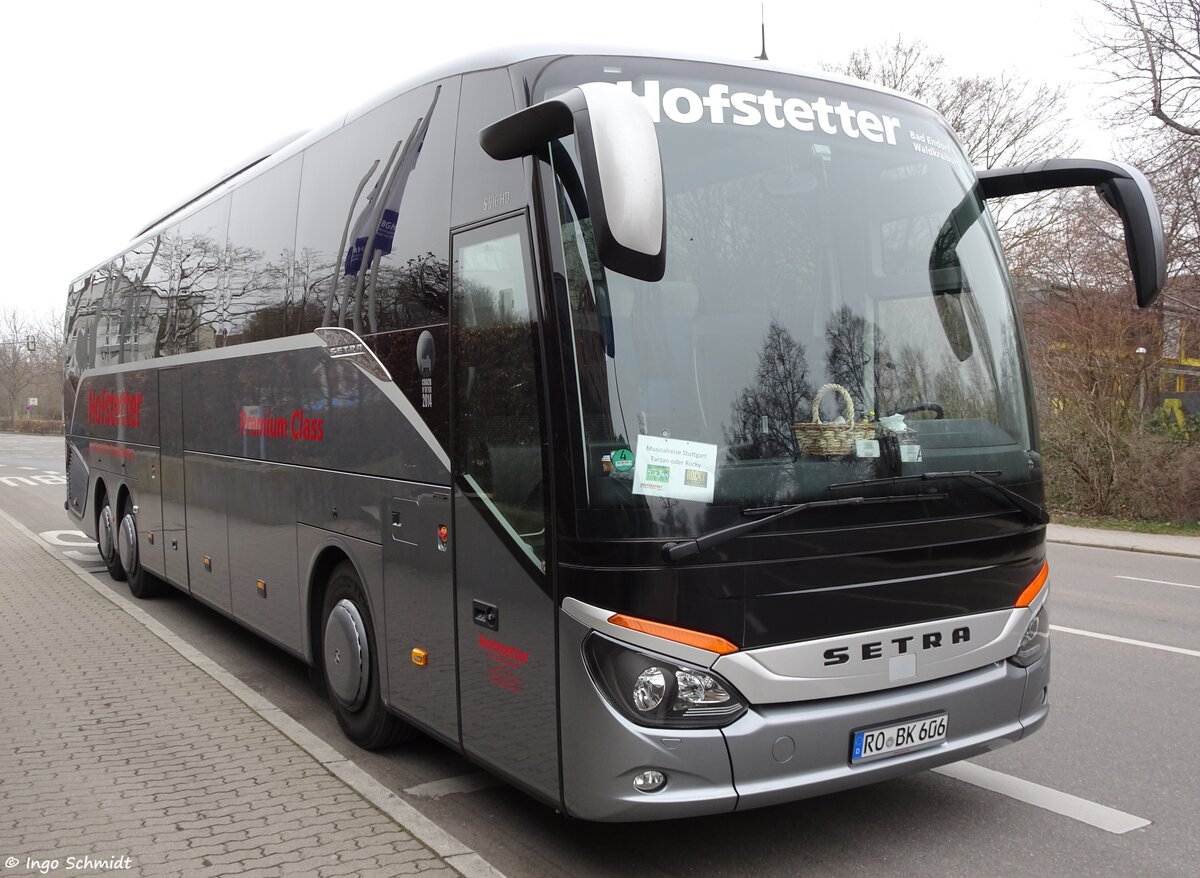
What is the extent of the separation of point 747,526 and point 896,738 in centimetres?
103

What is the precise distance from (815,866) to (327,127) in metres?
4.85

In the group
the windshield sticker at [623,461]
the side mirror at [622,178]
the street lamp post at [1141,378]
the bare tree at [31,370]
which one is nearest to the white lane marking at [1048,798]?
the windshield sticker at [623,461]

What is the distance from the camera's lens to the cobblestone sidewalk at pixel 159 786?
13.6ft

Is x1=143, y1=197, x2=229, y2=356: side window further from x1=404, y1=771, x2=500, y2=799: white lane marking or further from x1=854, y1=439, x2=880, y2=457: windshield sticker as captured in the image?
x1=854, y1=439, x2=880, y2=457: windshield sticker

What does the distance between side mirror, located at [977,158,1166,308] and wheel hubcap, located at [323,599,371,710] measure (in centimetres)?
378

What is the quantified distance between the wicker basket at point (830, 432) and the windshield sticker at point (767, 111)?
3.64 feet

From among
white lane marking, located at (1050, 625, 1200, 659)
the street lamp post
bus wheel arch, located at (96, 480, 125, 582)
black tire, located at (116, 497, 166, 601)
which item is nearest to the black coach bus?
white lane marking, located at (1050, 625, 1200, 659)

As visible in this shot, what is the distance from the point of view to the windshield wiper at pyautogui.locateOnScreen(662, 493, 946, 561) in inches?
139

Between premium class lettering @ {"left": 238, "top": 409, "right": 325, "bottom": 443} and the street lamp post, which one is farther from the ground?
the street lamp post

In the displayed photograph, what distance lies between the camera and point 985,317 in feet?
14.6

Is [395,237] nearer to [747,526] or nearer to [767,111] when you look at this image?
[767,111]

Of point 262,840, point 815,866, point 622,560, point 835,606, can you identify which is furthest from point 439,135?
point 815,866

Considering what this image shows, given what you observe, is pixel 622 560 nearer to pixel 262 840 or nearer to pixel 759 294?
pixel 759 294

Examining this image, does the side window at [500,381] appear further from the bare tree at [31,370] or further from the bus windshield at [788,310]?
the bare tree at [31,370]
